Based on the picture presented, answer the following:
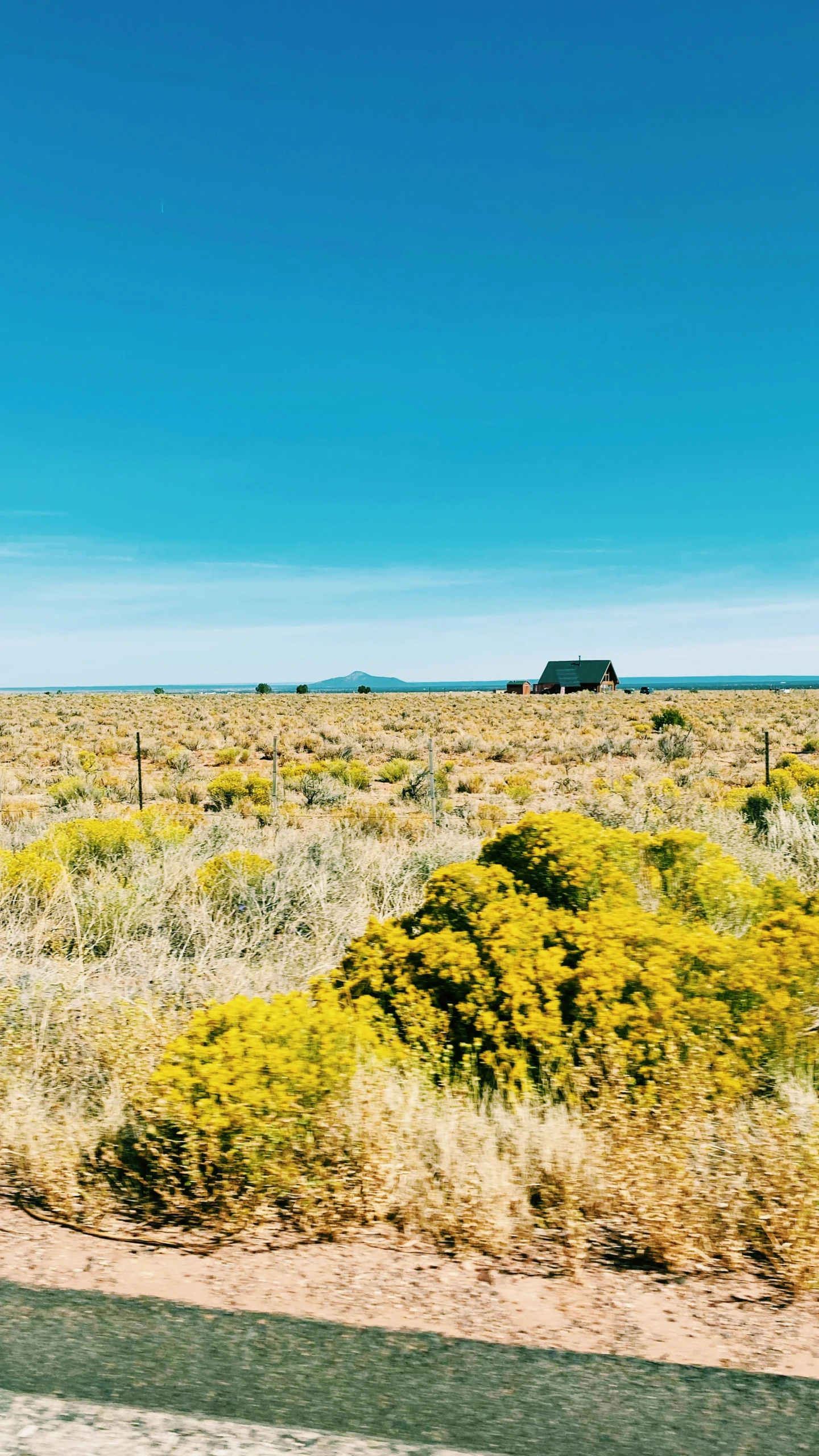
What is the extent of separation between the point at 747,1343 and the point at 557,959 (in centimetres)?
225

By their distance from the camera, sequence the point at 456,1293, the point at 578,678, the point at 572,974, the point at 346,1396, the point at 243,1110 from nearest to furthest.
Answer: the point at 346,1396 < the point at 456,1293 < the point at 243,1110 < the point at 572,974 < the point at 578,678

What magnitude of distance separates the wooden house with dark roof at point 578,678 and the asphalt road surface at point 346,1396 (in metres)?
83.5

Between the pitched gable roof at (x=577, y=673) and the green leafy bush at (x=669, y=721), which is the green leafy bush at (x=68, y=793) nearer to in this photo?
the green leafy bush at (x=669, y=721)

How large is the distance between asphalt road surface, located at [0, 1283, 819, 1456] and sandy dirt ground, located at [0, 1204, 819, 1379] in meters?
0.10

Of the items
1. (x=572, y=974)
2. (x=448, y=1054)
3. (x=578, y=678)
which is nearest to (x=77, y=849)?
(x=448, y=1054)

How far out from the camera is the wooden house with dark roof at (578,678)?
87.0m

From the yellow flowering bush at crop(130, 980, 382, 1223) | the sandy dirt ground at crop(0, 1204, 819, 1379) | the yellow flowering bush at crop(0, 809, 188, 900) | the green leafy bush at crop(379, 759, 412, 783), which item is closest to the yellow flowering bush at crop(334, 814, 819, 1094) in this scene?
the yellow flowering bush at crop(130, 980, 382, 1223)

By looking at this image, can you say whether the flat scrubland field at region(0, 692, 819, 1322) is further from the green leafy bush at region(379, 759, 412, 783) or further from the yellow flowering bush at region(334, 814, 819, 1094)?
the green leafy bush at region(379, 759, 412, 783)

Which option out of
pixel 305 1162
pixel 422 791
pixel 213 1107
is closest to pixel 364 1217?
pixel 305 1162

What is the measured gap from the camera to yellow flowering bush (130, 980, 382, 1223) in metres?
4.06

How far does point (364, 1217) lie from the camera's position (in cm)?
400

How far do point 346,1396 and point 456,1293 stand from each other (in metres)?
0.73

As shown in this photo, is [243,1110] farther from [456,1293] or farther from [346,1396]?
[346,1396]

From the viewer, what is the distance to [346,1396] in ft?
9.22
